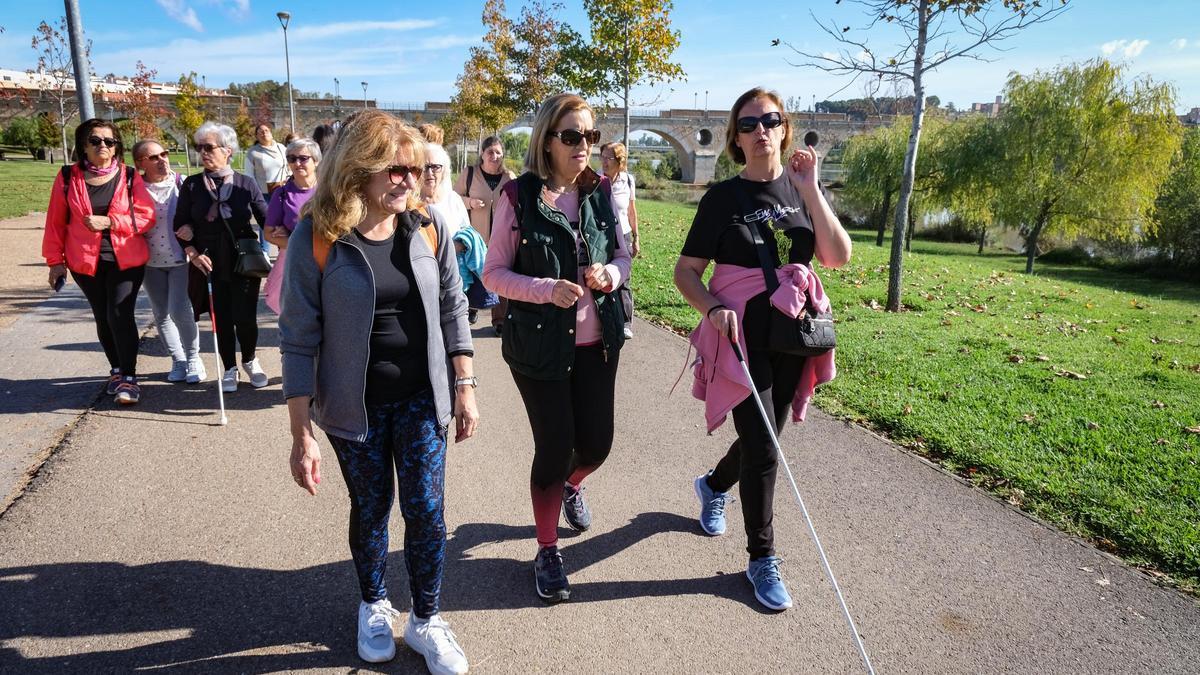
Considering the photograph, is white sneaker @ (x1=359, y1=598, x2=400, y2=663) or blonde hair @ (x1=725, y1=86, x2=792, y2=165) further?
blonde hair @ (x1=725, y1=86, x2=792, y2=165)

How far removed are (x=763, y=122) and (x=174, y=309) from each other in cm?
485

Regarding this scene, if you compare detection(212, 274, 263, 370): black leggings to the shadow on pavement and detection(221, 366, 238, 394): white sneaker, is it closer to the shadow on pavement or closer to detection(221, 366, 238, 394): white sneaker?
detection(221, 366, 238, 394): white sneaker

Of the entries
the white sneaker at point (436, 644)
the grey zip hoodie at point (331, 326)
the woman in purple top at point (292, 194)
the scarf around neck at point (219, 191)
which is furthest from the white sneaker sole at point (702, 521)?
the scarf around neck at point (219, 191)

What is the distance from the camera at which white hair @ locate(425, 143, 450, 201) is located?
486cm

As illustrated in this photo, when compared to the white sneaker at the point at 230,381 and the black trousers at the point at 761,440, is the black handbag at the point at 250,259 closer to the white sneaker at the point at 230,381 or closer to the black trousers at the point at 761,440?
the white sneaker at the point at 230,381

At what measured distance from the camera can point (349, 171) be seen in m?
2.29

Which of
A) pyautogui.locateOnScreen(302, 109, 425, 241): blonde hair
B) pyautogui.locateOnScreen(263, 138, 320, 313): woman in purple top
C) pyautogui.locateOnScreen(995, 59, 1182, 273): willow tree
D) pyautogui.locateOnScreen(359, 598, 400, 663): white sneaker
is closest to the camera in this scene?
pyautogui.locateOnScreen(302, 109, 425, 241): blonde hair

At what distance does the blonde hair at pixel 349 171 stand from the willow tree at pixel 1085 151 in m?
29.8

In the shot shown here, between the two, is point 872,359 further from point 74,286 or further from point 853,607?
point 74,286

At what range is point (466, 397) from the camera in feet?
8.82

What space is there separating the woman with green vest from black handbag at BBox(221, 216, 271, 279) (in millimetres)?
2981

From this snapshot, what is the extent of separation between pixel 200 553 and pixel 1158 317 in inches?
531

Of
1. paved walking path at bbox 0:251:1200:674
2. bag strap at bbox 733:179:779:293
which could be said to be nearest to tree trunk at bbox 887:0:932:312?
paved walking path at bbox 0:251:1200:674

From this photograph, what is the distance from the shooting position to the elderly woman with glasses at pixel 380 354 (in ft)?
7.55
